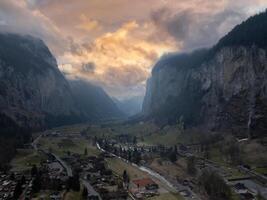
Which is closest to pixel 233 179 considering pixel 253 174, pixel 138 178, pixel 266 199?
pixel 253 174

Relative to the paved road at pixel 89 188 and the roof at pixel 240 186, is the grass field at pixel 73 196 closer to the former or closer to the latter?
the paved road at pixel 89 188

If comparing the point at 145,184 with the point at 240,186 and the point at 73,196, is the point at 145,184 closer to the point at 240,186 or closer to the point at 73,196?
the point at 73,196

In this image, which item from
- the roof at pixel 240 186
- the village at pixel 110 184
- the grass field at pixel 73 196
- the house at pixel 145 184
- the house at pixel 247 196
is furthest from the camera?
the house at pixel 145 184

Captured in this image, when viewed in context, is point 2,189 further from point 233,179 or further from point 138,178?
point 233,179

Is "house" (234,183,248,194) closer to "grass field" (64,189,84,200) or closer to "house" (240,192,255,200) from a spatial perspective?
"house" (240,192,255,200)

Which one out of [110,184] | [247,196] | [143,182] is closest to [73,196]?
[110,184]

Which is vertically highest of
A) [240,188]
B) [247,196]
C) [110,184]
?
[110,184]

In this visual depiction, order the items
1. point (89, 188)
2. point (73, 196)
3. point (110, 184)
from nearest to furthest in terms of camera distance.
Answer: point (73, 196) < point (89, 188) < point (110, 184)

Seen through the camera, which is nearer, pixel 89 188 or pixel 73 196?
pixel 73 196

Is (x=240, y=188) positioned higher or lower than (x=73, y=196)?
higher

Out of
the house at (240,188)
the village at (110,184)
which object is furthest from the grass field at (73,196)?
the house at (240,188)

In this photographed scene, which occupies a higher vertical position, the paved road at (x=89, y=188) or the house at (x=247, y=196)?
the paved road at (x=89, y=188)

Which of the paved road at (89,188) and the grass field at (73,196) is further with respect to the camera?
the paved road at (89,188)
